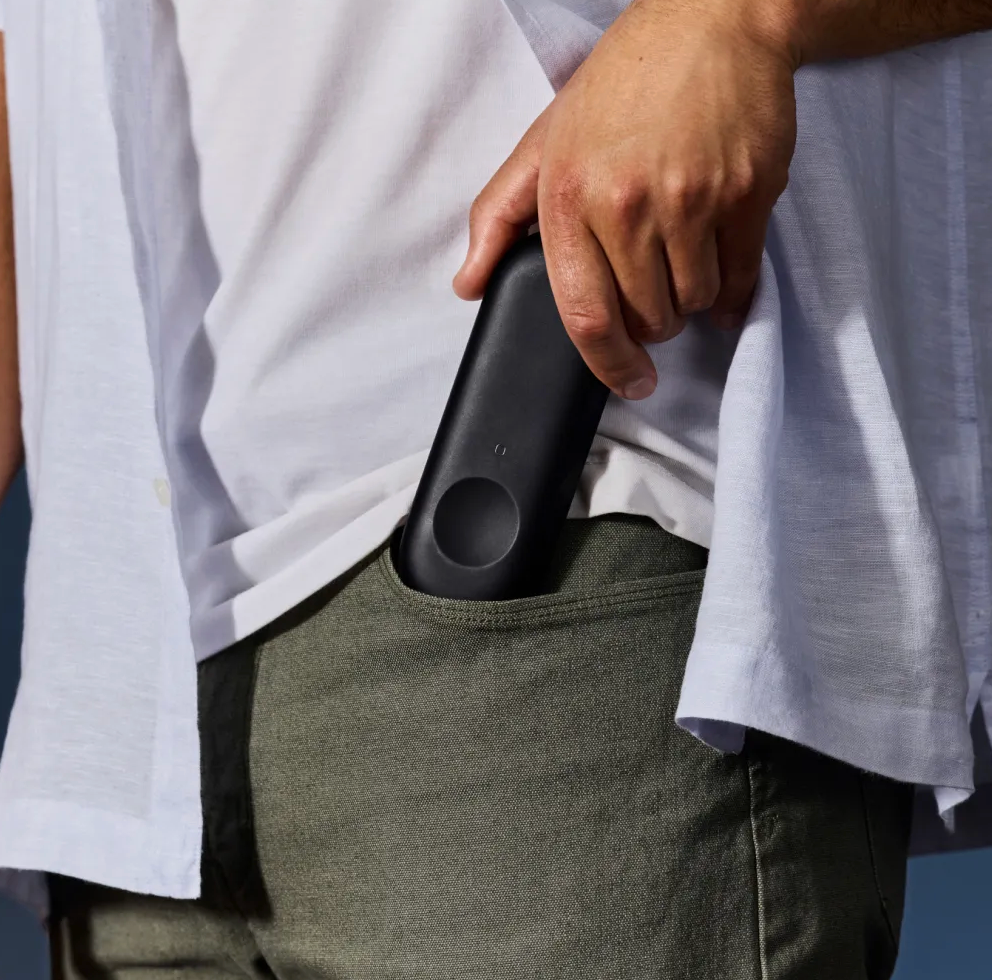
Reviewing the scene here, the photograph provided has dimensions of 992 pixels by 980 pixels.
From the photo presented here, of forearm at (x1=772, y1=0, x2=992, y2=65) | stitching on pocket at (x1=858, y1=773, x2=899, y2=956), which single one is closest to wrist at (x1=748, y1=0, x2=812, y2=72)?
forearm at (x1=772, y1=0, x2=992, y2=65)

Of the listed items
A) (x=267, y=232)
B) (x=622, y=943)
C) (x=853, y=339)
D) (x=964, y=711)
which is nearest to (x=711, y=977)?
(x=622, y=943)

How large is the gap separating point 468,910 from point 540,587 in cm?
14

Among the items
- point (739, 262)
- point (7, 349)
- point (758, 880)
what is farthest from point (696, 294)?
point (7, 349)

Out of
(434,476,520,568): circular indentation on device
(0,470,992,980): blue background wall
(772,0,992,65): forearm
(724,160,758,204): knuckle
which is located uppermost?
(772,0,992,65): forearm

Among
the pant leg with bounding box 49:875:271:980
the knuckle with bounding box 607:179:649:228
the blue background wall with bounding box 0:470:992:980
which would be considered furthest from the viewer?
the blue background wall with bounding box 0:470:992:980

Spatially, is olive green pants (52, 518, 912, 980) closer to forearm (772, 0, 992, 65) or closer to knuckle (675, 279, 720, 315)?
knuckle (675, 279, 720, 315)

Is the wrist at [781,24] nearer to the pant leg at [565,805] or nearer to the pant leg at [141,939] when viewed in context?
the pant leg at [565,805]

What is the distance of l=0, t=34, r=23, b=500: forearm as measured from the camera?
0.66 meters

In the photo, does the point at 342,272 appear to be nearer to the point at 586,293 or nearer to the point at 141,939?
the point at 586,293

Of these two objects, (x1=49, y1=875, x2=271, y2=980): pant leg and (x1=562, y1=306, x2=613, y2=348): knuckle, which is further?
(x1=49, y1=875, x2=271, y2=980): pant leg

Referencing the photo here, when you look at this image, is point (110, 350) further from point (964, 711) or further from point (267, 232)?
point (964, 711)

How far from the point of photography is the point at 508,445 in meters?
0.48

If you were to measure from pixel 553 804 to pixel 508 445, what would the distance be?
0.49 feet

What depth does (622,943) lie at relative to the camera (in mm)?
464
